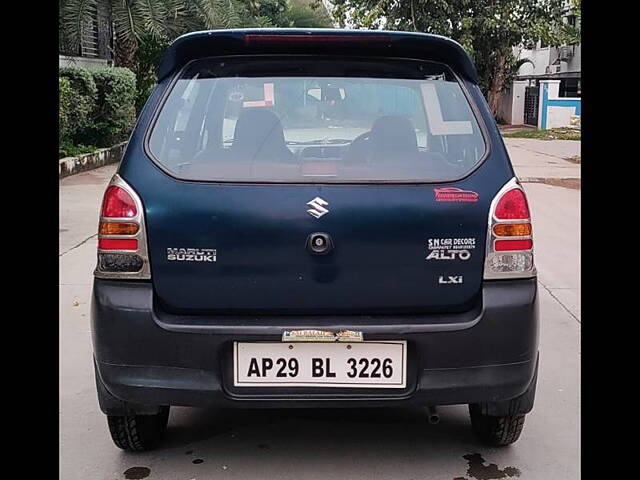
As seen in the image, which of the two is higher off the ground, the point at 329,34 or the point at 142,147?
the point at 329,34

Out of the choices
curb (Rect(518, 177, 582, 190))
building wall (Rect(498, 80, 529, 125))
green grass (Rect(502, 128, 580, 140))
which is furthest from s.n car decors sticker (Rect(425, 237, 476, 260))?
building wall (Rect(498, 80, 529, 125))

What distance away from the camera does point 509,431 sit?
129 inches

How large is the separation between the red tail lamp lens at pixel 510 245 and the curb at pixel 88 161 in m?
10.1

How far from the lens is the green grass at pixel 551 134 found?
25.2 metres

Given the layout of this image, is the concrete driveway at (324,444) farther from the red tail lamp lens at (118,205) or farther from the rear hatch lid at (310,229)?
the red tail lamp lens at (118,205)

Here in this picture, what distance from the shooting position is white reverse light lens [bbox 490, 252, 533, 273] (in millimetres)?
2804

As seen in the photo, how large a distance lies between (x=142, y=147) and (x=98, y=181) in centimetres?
965

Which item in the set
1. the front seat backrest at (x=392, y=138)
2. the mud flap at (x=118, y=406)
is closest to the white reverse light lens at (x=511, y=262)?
the front seat backrest at (x=392, y=138)

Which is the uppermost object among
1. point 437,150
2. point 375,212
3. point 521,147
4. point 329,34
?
point 329,34

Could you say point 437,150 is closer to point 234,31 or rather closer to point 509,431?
point 234,31

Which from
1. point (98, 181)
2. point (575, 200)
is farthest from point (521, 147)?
point (98, 181)

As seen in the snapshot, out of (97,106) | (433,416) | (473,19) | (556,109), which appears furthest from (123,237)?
(556,109)

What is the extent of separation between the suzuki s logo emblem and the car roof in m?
0.63

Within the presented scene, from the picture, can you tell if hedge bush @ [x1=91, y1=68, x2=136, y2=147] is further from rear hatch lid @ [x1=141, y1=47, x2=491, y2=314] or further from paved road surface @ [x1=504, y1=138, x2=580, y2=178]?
rear hatch lid @ [x1=141, y1=47, x2=491, y2=314]
